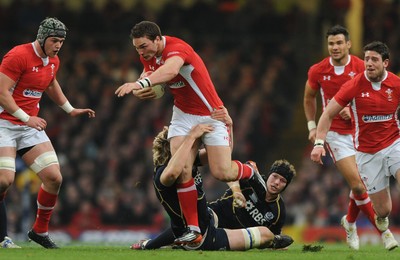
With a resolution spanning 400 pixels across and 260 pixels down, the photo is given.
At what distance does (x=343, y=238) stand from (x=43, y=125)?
30.6 feet

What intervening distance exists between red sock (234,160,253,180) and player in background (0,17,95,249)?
2076 mm

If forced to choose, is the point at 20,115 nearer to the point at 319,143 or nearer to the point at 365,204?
the point at 319,143

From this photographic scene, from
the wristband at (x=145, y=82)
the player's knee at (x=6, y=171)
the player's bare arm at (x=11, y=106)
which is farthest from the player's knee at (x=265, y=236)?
the player's knee at (x=6, y=171)

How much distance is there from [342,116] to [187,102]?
90.8 inches

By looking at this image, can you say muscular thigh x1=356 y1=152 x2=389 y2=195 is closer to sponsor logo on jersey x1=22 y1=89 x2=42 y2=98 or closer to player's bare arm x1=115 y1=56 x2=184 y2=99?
player's bare arm x1=115 y1=56 x2=184 y2=99

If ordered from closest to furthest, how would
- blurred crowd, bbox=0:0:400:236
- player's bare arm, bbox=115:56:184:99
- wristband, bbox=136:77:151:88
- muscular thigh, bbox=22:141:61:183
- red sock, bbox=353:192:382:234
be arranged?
wristband, bbox=136:77:151:88, player's bare arm, bbox=115:56:184:99, muscular thigh, bbox=22:141:61:183, red sock, bbox=353:192:382:234, blurred crowd, bbox=0:0:400:236

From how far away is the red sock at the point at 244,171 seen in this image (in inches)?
482

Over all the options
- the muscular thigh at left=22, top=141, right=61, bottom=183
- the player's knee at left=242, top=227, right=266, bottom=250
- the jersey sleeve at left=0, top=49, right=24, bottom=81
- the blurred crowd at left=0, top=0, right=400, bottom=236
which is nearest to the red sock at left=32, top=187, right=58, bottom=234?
the muscular thigh at left=22, top=141, right=61, bottom=183

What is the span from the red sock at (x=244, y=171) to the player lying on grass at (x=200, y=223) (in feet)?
1.55

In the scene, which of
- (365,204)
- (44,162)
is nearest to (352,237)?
(365,204)

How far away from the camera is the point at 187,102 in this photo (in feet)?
40.2

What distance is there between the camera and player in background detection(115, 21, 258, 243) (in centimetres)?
1169

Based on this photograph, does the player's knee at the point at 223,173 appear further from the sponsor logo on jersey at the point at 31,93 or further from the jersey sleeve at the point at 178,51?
the sponsor logo on jersey at the point at 31,93

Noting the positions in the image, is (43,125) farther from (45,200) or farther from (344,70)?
(344,70)
